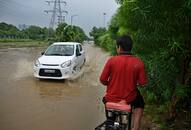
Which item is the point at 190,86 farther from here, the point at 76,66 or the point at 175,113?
the point at 76,66

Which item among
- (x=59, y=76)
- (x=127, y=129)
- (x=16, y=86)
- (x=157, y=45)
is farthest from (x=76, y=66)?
(x=127, y=129)

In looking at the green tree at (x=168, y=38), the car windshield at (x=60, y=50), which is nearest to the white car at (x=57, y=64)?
the car windshield at (x=60, y=50)

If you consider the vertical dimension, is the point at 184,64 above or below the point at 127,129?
above

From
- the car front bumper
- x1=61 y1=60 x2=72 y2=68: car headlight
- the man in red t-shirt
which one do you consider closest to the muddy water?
the car front bumper

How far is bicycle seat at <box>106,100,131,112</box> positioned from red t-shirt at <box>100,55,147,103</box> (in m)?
0.13

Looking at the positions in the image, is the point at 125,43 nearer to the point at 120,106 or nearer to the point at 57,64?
the point at 120,106

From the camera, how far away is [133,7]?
6531mm

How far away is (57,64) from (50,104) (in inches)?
178

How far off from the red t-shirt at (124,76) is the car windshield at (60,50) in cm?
1144

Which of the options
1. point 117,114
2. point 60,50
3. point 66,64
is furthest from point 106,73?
point 60,50

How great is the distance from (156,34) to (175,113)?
6.00 ft

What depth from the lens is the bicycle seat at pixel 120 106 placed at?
483cm

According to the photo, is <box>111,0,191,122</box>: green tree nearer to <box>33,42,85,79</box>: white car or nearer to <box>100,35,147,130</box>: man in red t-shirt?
<box>100,35,147,130</box>: man in red t-shirt

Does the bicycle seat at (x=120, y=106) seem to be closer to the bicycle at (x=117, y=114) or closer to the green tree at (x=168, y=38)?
the bicycle at (x=117, y=114)
